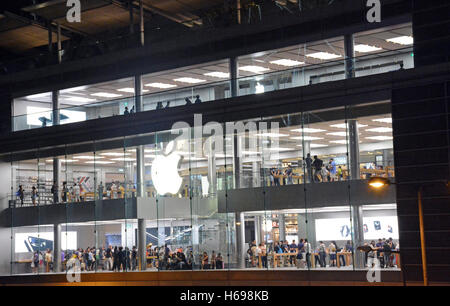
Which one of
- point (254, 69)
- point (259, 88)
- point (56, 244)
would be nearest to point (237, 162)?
point (259, 88)

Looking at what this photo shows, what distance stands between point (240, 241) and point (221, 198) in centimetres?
219

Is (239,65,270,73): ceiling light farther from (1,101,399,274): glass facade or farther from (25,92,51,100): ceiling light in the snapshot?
(25,92,51,100): ceiling light

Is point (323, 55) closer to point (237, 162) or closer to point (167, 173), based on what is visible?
point (237, 162)

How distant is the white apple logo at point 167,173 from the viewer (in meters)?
34.1

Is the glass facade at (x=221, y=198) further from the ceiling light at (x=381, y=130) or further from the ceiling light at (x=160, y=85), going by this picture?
the ceiling light at (x=160, y=85)

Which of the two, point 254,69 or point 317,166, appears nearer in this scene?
point 317,166

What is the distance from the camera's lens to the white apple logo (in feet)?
112

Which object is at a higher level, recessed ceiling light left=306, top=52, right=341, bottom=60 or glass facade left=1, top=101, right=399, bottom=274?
recessed ceiling light left=306, top=52, right=341, bottom=60

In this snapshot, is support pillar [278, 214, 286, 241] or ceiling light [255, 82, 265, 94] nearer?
support pillar [278, 214, 286, 241]

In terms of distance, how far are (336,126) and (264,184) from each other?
3979 millimetres

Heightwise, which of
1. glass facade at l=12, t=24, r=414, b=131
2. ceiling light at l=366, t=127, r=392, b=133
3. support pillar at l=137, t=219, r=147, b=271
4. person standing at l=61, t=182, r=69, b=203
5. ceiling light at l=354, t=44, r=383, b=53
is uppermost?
→ ceiling light at l=354, t=44, r=383, b=53

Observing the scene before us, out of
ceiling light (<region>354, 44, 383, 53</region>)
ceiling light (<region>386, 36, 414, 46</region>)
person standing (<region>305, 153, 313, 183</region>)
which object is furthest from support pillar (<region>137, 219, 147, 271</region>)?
ceiling light (<region>386, 36, 414, 46</region>)

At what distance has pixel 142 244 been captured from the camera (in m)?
34.8

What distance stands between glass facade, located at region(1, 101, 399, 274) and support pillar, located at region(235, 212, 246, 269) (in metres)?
0.05
